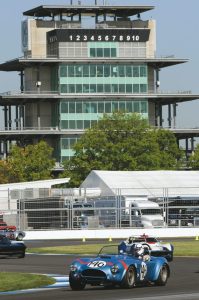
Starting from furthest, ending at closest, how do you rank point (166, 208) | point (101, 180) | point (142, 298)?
point (101, 180)
point (166, 208)
point (142, 298)

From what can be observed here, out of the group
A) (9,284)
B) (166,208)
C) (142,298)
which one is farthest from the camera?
(166,208)

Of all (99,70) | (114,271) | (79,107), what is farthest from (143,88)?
(114,271)

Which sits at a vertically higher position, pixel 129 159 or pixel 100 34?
pixel 100 34

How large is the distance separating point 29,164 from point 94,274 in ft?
361

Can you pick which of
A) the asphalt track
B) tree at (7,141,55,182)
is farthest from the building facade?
the asphalt track

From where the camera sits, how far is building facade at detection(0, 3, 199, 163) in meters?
161

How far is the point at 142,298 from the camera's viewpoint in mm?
27062

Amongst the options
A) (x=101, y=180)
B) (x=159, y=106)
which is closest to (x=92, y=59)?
(x=159, y=106)

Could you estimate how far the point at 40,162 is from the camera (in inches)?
5507

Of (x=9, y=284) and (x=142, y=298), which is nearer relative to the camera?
(x=142, y=298)

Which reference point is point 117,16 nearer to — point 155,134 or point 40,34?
point 40,34

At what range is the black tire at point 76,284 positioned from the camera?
30097 mm

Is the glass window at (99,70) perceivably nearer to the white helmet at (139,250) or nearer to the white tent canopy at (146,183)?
the white tent canopy at (146,183)

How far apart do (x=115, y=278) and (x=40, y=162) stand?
363 feet
